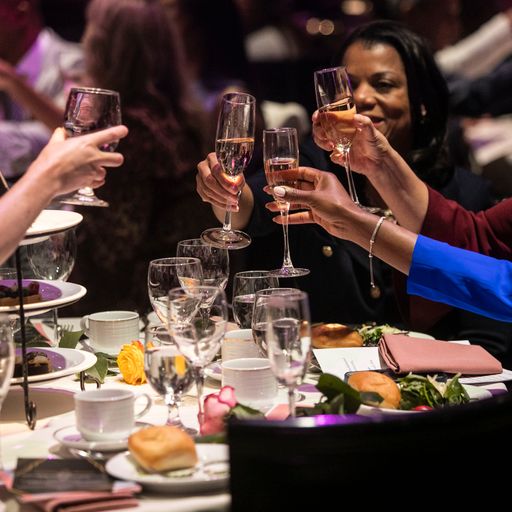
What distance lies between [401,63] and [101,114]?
156 cm

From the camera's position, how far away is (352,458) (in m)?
1.28

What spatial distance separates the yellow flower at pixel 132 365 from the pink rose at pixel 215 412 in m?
0.43

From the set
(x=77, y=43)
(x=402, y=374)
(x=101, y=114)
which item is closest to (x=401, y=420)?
(x=402, y=374)

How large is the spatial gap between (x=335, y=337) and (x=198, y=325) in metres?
0.73

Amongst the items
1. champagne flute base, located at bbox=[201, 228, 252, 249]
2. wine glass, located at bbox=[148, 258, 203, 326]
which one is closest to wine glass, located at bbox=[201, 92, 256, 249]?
champagne flute base, located at bbox=[201, 228, 252, 249]

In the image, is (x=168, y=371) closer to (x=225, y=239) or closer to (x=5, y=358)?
(x=5, y=358)

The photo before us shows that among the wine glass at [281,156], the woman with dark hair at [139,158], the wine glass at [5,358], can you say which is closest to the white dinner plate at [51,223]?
the wine glass at [5,358]

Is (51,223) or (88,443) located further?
(51,223)

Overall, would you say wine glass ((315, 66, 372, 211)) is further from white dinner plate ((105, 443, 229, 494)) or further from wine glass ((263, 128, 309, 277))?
white dinner plate ((105, 443, 229, 494))

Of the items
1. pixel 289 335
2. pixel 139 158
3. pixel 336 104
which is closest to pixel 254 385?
pixel 289 335

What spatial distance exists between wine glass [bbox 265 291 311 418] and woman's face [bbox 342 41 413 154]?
177 centimetres

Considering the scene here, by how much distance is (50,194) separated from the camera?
64.3 inches

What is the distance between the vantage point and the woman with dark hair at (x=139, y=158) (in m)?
4.95

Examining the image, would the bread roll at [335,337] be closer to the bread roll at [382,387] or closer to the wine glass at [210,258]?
the wine glass at [210,258]
